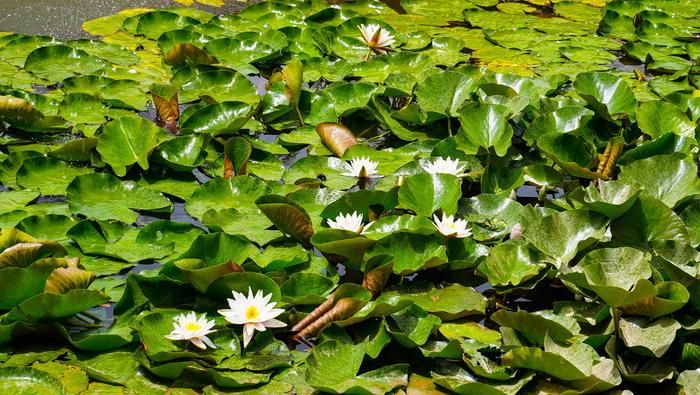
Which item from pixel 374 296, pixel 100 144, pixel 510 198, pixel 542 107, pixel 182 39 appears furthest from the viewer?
pixel 182 39

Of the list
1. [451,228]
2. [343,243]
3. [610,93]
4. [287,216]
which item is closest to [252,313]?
[343,243]

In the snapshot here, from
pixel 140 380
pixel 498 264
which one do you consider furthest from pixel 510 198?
pixel 140 380

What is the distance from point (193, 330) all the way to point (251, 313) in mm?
155

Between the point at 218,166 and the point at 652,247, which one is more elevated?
the point at 652,247

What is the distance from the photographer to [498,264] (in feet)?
8.31

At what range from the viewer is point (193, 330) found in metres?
2.17

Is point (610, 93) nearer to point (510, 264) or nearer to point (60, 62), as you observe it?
point (510, 264)

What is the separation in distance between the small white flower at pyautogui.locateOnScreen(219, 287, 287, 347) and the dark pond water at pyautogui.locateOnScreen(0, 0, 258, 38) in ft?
9.49

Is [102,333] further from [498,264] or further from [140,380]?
[498,264]

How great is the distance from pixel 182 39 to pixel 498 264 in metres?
2.57

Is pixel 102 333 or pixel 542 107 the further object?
pixel 542 107

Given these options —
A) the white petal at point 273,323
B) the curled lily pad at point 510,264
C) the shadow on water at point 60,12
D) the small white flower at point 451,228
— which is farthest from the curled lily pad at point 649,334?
the shadow on water at point 60,12

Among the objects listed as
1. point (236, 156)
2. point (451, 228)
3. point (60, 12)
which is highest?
point (451, 228)

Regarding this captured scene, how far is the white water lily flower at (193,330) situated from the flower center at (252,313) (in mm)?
93
